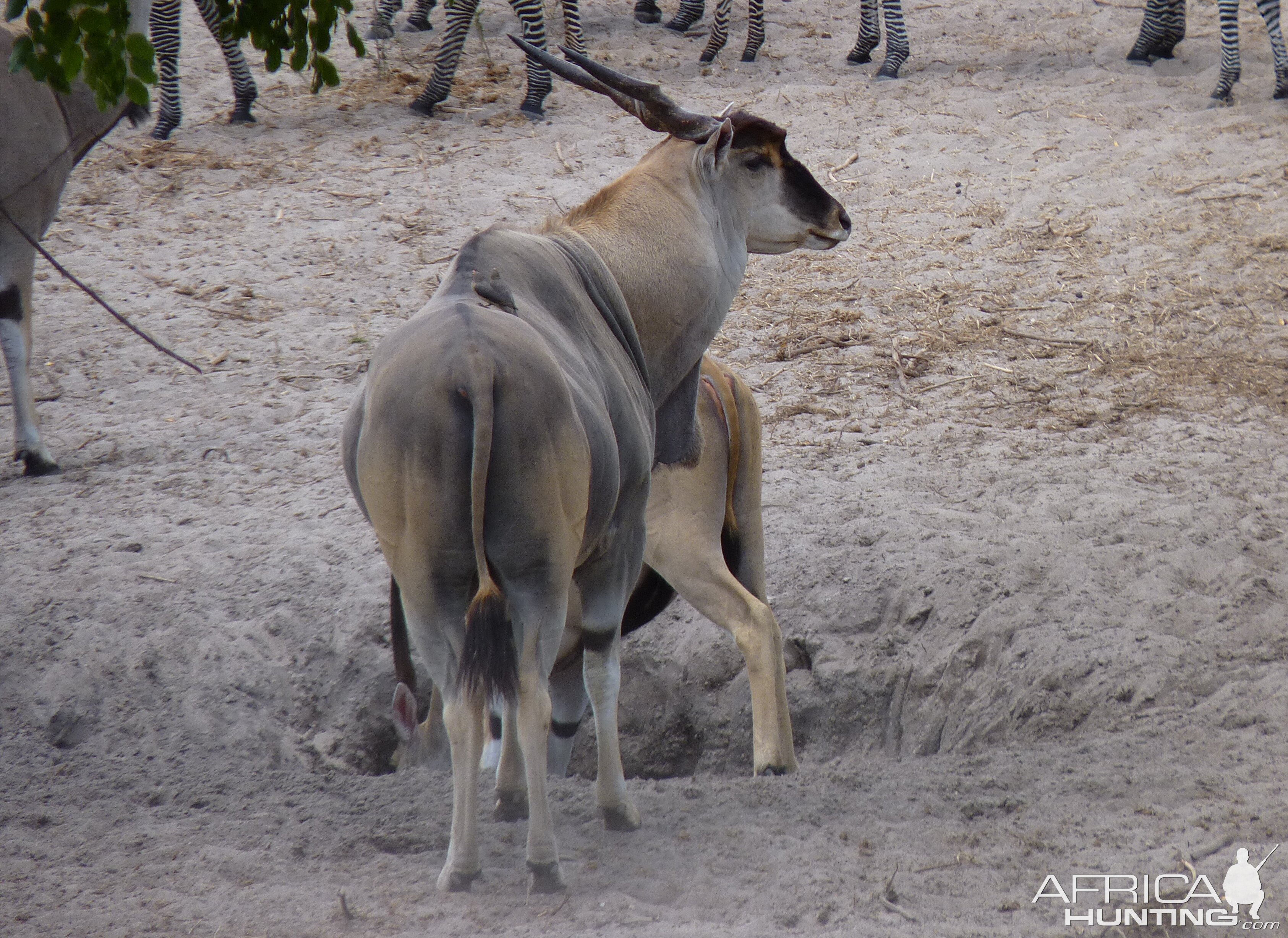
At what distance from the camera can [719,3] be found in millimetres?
11992

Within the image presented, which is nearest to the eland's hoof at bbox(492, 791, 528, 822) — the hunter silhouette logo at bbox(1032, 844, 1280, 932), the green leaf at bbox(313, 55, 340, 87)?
the hunter silhouette logo at bbox(1032, 844, 1280, 932)

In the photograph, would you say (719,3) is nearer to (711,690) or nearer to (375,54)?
(375,54)

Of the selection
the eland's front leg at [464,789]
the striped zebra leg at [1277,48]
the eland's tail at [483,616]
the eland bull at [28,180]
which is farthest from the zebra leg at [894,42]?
the eland's front leg at [464,789]

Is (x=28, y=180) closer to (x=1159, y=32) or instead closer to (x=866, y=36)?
(x=866, y=36)

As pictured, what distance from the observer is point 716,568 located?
450 cm

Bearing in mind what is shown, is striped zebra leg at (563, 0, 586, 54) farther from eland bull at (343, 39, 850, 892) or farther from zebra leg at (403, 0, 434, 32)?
eland bull at (343, 39, 850, 892)

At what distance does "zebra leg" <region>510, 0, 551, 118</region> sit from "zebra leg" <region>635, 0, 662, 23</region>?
1.62 meters

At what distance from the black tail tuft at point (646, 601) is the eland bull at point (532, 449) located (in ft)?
4.41

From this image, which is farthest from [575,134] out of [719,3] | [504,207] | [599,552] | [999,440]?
[599,552]

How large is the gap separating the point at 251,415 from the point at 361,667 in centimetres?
250

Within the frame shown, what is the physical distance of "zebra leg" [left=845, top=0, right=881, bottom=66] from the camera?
38.2 feet

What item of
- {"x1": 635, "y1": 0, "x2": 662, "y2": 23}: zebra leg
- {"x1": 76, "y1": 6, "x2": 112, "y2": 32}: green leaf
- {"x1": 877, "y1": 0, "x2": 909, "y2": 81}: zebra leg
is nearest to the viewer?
{"x1": 76, "y1": 6, "x2": 112, "y2": 32}: green leaf

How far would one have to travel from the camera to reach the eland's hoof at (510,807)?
3.53 metres

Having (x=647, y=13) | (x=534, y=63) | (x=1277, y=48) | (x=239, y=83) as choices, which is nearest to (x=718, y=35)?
(x=647, y=13)
